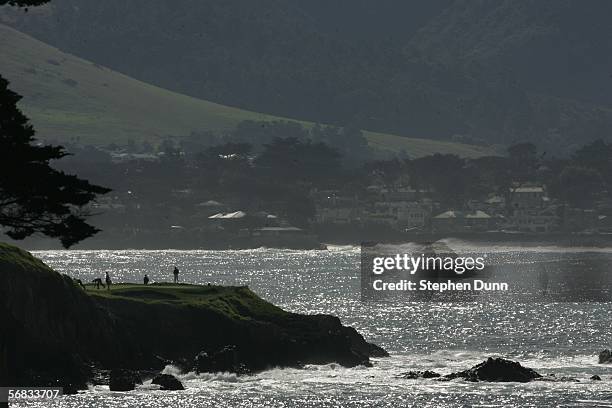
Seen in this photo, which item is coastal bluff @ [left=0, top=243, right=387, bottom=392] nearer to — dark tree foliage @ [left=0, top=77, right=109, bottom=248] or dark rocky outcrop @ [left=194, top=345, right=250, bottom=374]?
dark rocky outcrop @ [left=194, top=345, right=250, bottom=374]

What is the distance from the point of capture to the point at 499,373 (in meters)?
84.7

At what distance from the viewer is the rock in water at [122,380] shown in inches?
3056

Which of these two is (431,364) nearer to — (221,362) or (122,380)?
(221,362)

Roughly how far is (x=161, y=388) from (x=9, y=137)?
1183 inches

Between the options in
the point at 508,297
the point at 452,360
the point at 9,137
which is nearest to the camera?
the point at 9,137

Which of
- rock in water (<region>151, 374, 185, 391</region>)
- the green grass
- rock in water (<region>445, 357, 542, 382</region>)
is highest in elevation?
the green grass

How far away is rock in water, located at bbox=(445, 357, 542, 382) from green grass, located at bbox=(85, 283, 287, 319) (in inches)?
567

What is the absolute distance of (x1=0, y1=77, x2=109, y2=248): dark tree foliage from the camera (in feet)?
166

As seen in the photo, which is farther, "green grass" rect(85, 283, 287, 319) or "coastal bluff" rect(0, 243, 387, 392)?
"green grass" rect(85, 283, 287, 319)

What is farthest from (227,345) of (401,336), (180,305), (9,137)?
(9,137)

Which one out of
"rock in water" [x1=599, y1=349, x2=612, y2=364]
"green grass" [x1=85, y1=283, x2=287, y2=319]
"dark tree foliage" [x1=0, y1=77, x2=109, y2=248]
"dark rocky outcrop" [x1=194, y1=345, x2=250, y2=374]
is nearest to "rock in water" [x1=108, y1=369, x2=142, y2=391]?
"dark rocky outcrop" [x1=194, y1=345, x2=250, y2=374]

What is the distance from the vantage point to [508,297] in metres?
161

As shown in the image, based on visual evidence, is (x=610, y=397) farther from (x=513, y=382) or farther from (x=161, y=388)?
(x=161, y=388)

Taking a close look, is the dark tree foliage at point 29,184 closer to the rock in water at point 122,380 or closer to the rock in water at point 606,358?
the rock in water at point 122,380
